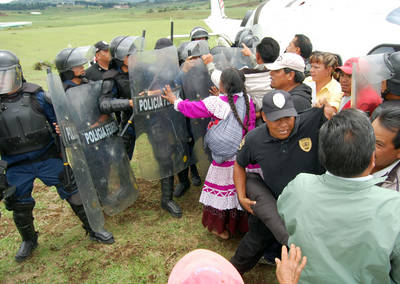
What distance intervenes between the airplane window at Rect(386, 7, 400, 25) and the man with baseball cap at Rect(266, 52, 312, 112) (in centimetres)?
169

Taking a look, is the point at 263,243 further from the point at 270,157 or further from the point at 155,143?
the point at 155,143

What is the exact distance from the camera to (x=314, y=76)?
3.28 meters

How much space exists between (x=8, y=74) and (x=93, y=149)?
107 centimetres

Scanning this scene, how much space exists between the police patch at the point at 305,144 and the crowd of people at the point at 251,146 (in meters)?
0.01

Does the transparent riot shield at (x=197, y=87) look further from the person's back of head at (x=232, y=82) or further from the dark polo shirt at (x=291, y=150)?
the dark polo shirt at (x=291, y=150)

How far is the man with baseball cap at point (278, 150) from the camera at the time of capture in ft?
7.39

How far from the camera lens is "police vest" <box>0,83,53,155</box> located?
9.94 feet

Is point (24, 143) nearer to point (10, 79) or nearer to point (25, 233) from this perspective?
point (10, 79)

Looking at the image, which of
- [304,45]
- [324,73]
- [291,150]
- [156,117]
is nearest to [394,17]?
[304,45]

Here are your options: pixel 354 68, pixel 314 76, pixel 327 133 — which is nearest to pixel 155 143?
pixel 314 76

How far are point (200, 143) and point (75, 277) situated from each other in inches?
78.7

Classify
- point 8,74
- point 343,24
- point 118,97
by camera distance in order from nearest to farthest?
point 8,74, point 118,97, point 343,24

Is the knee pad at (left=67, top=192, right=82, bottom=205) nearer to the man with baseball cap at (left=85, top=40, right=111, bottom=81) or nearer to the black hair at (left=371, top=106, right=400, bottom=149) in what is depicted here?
the man with baseball cap at (left=85, top=40, right=111, bottom=81)

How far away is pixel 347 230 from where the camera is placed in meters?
1.29
